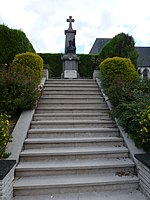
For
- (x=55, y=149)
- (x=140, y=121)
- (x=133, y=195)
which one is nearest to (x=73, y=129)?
(x=55, y=149)

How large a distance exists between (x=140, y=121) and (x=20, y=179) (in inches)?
84.4

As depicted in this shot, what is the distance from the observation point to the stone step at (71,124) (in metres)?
4.03

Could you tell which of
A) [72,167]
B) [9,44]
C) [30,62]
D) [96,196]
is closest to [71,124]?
[72,167]

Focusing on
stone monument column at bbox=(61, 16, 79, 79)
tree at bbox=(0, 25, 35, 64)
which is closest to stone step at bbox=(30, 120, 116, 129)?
tree at bbox=(0, 25, 35, 64)

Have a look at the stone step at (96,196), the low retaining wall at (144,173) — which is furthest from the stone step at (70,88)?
the stone step at (96,196)

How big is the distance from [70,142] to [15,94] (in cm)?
184

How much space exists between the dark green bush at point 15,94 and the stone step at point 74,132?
85 centimetres

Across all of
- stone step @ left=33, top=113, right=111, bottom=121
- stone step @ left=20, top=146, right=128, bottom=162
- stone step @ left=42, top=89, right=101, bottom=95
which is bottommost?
stone step @ left=20, top=146, right=128, bottom=162

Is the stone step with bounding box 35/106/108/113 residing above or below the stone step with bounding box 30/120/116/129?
above

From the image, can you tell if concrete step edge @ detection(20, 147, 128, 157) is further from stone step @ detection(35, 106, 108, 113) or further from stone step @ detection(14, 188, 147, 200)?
stone step @ detection(35, 106, 108, 113)

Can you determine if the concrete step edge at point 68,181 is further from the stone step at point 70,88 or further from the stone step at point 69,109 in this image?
the stone step at point 70,88

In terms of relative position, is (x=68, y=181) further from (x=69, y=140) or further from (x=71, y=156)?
(x=69, y=140)

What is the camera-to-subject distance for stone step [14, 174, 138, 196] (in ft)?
8.54

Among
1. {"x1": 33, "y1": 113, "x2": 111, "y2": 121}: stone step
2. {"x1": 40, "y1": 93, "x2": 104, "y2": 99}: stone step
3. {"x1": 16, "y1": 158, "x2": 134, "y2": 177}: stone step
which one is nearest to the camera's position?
{"x1": 16, "y1": 158, "x2": 134, "y2": 177}: stone step
